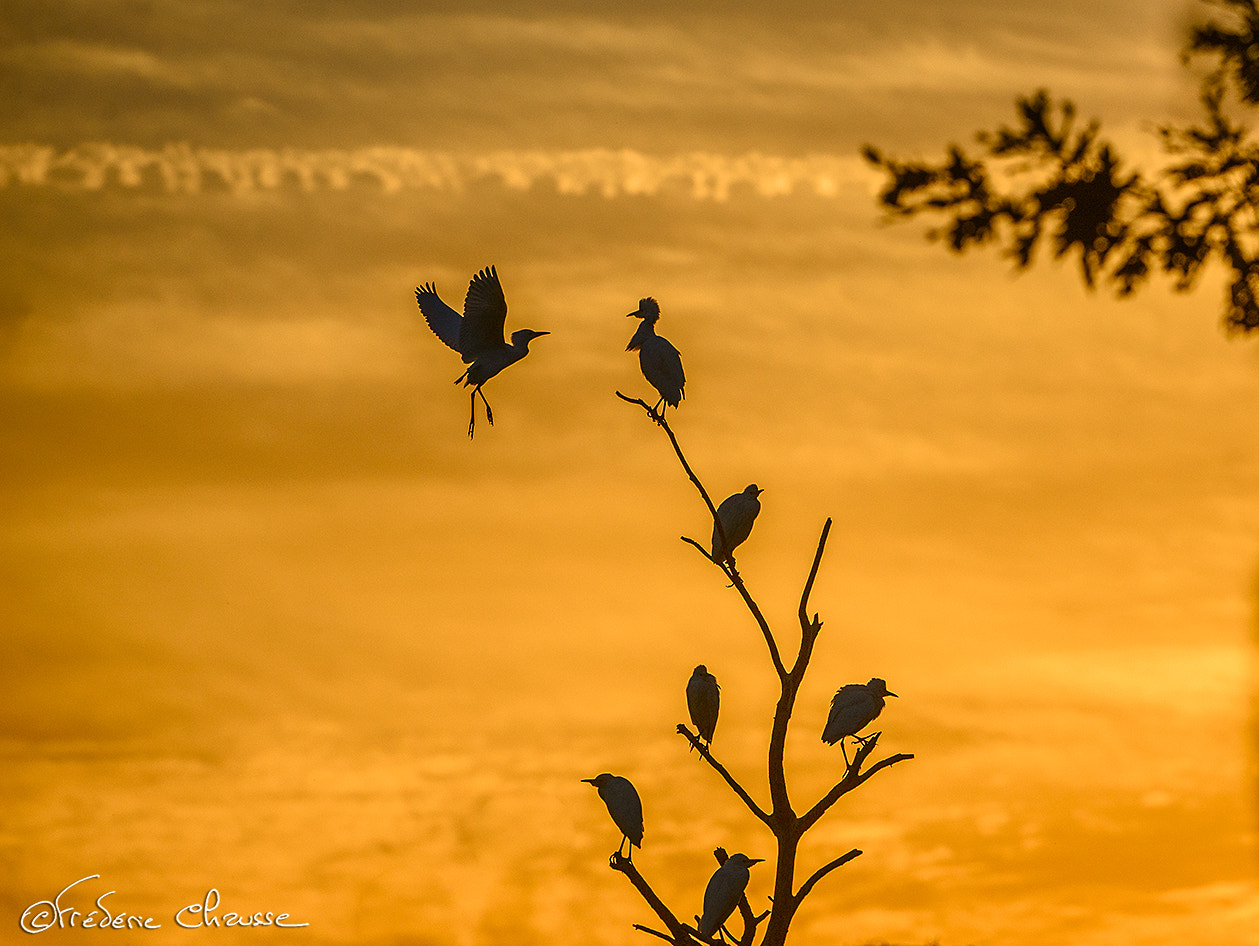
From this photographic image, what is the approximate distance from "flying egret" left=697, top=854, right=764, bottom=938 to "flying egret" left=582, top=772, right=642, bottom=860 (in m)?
0.80

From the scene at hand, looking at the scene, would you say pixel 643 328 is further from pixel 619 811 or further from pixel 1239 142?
pixel 1239 142

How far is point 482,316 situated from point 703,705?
10.5ft

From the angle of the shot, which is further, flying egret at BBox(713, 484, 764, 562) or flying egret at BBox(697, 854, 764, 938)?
flying egret at BBox(713, 484, 764, 562)

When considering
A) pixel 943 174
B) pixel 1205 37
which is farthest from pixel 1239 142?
pixel 943 174

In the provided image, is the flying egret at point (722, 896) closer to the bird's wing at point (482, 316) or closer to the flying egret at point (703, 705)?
the flying egret at point (703, 705)

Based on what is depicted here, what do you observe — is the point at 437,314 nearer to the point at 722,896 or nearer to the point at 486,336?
the point at 486,336

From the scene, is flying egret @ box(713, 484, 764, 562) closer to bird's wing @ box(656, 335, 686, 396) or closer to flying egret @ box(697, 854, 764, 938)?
bird's wing @ box(656, 335, 686, 396)

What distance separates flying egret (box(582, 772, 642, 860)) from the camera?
10.6 meters

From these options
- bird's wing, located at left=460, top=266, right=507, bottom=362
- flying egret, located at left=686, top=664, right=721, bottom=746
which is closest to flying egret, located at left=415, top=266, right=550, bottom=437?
bird's wing, located at left=460, top=266, right=507, bottom=362

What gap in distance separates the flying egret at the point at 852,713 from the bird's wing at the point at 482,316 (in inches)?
144

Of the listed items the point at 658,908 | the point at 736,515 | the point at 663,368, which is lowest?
the point at 658,908

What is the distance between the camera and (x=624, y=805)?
35.4 ft

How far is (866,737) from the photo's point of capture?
10633 millimetres

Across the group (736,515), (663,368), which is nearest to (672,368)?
(663,368)
